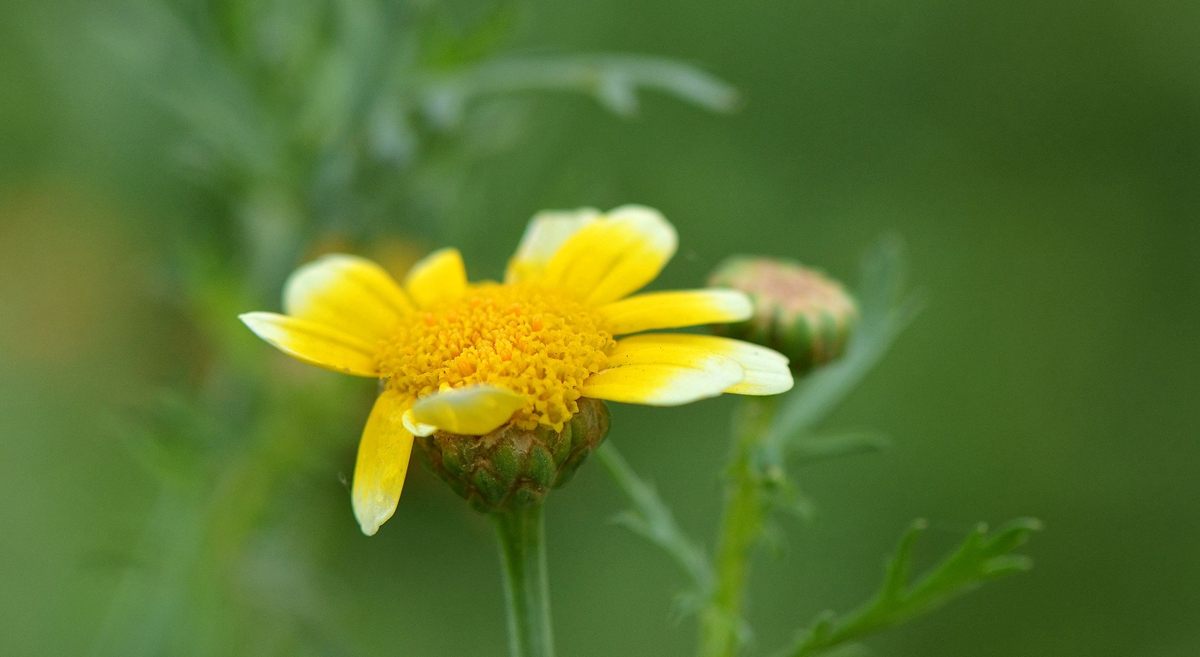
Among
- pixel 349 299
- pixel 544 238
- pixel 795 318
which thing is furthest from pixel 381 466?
pixel 795 318

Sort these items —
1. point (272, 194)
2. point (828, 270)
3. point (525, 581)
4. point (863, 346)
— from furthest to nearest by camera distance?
point (828, 270) → point (272, 194) → point (863, 346) → point (525, 581)

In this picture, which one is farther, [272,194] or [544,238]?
[272,194]

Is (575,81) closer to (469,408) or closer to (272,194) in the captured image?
(272,194)

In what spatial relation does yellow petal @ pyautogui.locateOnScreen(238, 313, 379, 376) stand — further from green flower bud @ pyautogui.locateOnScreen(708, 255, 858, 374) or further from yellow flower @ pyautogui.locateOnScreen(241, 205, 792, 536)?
green flower bud @ pyautogui.locateOnScreen(708, 255, 858, 374)

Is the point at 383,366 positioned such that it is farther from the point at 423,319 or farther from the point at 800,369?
the point at 800,369

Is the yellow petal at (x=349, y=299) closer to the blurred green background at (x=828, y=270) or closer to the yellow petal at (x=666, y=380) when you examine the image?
the yellow petal at (x=666, y=380)

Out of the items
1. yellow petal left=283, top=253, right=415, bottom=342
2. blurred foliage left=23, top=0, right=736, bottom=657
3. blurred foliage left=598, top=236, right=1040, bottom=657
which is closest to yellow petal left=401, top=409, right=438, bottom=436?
yellow petal left=283, top=253, right=415, bottom=342
